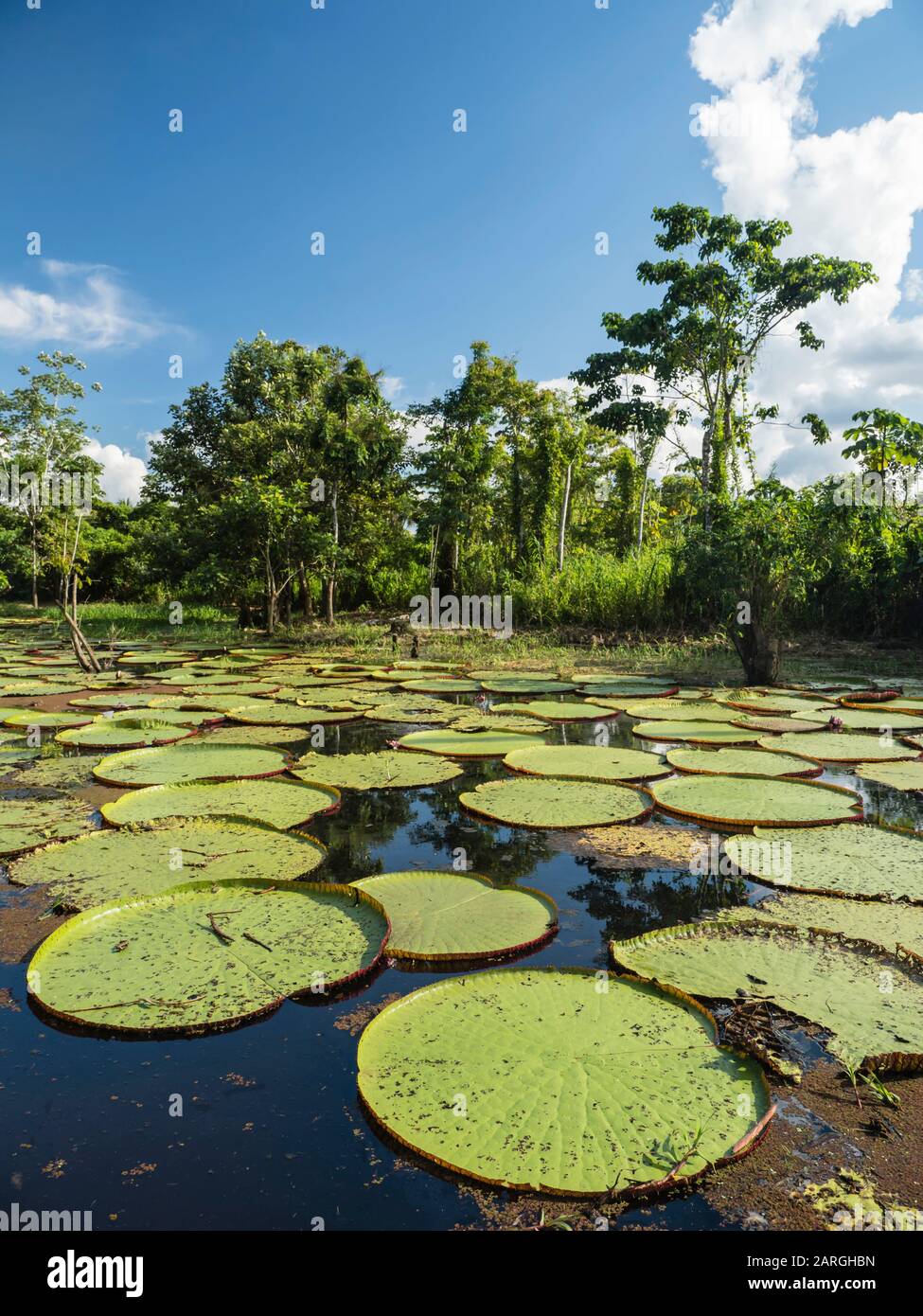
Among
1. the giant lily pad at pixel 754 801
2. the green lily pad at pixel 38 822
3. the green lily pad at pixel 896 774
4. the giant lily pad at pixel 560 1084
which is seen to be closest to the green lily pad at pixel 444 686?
the giant lily pad at pixel 754 801

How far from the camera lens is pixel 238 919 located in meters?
2.45

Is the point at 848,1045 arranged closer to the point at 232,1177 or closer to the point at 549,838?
the point at 232,1177

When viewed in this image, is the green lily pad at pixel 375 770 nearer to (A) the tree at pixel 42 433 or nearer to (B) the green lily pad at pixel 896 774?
(B) the green lily pad at pixel 896 774

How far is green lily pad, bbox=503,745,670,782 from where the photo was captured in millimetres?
4293

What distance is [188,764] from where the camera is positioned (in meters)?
4.67

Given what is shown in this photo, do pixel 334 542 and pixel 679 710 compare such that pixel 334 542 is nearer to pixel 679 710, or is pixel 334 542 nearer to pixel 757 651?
pixel 757 651

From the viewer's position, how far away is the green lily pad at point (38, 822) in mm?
3191

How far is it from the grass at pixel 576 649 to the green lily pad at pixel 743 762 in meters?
3.46

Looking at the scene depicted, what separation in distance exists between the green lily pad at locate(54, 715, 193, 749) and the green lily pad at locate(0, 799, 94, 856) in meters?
1.42

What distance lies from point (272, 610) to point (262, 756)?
953cm

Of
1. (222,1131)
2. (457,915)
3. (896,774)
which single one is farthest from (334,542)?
(222,1131)
